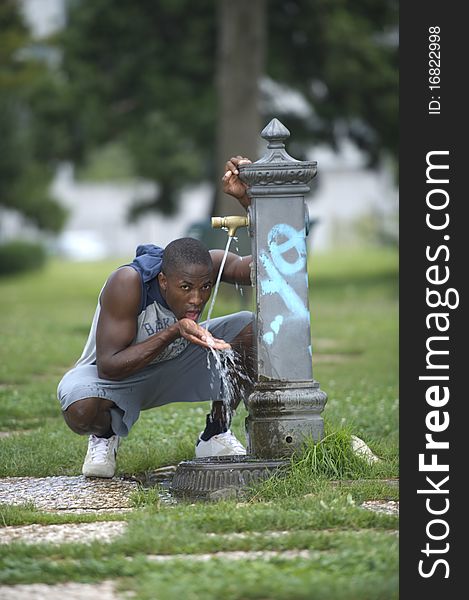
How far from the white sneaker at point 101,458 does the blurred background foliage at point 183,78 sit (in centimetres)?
1370

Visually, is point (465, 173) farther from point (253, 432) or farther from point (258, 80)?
point (258, 80)

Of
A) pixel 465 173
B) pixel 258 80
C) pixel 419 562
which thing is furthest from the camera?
pixel 258 80

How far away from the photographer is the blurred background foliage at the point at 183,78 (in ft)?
67.1

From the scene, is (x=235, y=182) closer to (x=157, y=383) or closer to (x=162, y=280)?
(x=162, y=280)

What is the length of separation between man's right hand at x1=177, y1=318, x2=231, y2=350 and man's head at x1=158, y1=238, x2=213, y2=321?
0.58 ft

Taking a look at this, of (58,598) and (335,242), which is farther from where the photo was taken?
(335,242)

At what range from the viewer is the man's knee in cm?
Answer: 580

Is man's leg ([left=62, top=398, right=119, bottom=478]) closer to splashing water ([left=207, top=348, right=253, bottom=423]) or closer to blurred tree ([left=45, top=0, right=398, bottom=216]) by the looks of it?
splashing water ([left=207, top=348, right=253, bottom=423])

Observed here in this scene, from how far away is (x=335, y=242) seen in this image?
145 feet

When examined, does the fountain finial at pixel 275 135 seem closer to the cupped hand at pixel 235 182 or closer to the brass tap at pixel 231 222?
the cupped hand at pixel 235 182

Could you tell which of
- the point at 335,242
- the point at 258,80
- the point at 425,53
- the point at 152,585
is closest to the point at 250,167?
the point at 425,53

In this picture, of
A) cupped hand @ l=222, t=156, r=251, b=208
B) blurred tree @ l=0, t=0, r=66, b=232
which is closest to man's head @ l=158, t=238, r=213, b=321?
cupped hand @ l=222, t=156, r=251, b=208

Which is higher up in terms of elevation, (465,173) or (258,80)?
(258,80)

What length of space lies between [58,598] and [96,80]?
17.9 metres
